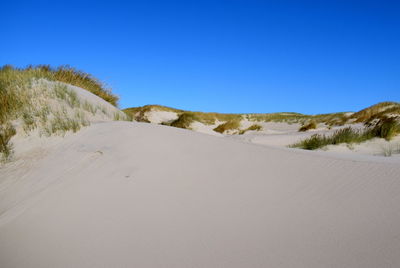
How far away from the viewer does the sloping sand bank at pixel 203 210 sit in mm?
1338

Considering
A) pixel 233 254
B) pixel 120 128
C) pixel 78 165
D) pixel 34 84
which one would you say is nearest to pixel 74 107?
pixel 34 84

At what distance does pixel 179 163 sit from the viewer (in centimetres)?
247

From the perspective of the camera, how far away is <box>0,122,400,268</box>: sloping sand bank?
134cm

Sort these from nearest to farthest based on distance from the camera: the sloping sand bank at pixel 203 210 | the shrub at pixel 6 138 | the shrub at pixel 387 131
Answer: the sloping sand bank at pixel 203 210 → the shrub at pixel 6 138 → the shrub at pixel 387 131

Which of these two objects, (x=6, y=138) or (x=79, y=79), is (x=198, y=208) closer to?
(x=6, y=138)

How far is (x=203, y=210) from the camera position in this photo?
1760mm

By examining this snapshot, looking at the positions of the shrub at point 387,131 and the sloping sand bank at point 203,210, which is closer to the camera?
the sloping sand bank at point 203,210

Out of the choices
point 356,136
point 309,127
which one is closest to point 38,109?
point 356,136

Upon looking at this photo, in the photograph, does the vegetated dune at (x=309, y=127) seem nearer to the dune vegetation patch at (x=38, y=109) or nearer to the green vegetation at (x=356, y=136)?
the green vegetation at (x=356, y=136)

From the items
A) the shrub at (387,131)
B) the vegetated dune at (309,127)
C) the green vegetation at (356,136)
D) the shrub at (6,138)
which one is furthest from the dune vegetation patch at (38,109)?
the shrub at (387,131)

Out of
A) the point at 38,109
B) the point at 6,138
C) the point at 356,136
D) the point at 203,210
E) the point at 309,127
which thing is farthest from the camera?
the point at 309,127

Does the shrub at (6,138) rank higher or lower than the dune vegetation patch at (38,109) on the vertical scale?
lower

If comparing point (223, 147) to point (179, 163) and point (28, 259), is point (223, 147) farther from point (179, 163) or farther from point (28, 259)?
point (28, 259)

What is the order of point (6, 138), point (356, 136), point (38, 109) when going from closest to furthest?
point (6, 138) < point (38, 109) < point (356, 136)
